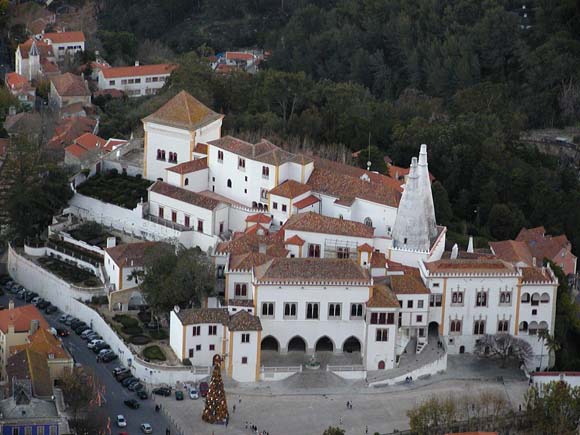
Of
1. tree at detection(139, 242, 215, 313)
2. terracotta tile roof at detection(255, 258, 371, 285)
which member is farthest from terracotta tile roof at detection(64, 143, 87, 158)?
terracotta tile roof at detection(255, 258, 371, 285)

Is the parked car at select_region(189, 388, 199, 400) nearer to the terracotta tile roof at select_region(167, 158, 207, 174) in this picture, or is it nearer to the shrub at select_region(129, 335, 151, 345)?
the shrub at select_region(129, 335, 151, 345)

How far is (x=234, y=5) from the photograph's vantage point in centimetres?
13225

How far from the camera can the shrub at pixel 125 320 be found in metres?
77.2

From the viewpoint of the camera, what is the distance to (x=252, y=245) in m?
78.4

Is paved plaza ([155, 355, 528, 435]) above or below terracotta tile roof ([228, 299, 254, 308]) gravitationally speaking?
below

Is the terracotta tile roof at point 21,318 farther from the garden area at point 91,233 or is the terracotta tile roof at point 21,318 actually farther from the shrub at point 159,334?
the garden area at point 91,233

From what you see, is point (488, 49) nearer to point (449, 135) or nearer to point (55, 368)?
point (449, 135)

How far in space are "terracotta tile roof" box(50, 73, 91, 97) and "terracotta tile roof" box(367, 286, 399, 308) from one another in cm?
3563

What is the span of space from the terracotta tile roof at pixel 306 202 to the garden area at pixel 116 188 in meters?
8.15

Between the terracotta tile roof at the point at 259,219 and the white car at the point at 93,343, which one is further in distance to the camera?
the terracotta tile roof at the point at 259,219

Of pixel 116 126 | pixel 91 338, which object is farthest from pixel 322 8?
pixel 91 338

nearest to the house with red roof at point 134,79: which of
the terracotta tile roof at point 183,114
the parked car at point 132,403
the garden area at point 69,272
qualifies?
the terracotta tile roof at point 183,114

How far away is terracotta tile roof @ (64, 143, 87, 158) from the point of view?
3588 inches

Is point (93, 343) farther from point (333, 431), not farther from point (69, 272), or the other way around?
point (333, 431)
